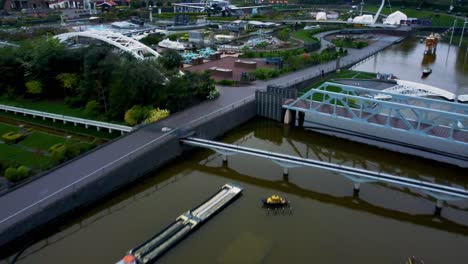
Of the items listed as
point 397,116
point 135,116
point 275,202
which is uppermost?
point 397,116

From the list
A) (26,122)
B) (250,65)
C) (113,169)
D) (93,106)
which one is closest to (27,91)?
(26,122)

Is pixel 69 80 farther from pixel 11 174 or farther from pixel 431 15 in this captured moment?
pixel 431 15

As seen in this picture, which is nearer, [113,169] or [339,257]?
[339,257]

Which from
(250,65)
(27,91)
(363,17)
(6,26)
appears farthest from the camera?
(363,17)

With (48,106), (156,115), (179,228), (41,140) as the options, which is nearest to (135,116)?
(156,115)

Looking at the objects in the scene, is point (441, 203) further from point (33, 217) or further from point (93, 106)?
point (93, 106)

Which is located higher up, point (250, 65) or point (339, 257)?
point (250, 65)
